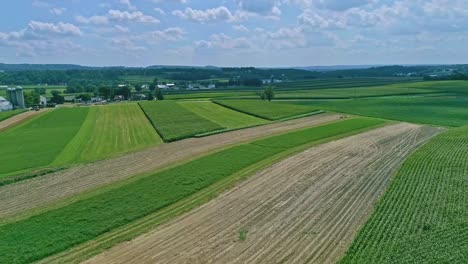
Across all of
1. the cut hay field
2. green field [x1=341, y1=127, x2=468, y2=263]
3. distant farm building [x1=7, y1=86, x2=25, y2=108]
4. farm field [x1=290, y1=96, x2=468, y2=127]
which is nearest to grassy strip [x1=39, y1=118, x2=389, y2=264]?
green field [x1=341, y1=127, x2=468, y2=263]

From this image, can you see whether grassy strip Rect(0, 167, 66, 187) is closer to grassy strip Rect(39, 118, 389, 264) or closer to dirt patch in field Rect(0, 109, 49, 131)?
grassy strip Rect(39, 118, 389, 264)

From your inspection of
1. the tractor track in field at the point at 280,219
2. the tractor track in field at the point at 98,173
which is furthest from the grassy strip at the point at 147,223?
the tractor track in field at the point at 98,173

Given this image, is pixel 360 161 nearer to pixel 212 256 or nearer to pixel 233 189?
pixel 233 189

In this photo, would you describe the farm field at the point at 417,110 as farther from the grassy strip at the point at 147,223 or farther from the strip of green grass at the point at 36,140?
the strip of green grass at the point at 36,140

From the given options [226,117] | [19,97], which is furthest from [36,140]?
[19,97]

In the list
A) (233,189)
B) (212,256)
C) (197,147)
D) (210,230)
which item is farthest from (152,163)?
(212,256)

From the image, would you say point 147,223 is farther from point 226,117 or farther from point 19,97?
point 19,97
